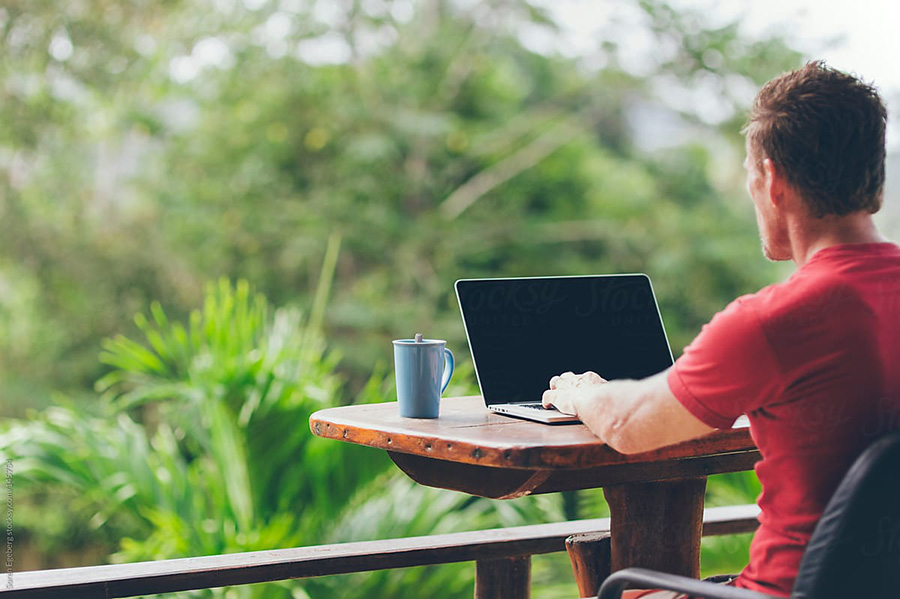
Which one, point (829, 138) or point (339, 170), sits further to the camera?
point (339, 170)

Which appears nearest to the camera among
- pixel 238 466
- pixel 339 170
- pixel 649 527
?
pixel 649 527

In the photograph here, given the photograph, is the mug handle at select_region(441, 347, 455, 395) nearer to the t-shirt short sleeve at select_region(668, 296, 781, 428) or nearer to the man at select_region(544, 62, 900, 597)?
the man at select_region(544, 62, 900, 597)

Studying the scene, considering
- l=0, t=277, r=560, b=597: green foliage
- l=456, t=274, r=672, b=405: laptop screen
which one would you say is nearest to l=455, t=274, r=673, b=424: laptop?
l=456, t=274, r=672, b=405: laptop screen

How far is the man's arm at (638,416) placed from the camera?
3.58ft

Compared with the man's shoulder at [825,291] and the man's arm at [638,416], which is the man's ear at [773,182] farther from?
the man's arm at [638,416]

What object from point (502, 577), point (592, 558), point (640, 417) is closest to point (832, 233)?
point (640, 417)

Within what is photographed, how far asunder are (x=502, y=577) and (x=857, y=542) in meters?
0.96

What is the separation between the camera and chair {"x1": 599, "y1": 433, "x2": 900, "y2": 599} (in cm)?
91

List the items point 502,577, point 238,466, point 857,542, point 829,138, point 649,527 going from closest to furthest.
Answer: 1. point 857,542
2. point 829,138
3. point 649,527
4. point 502,577
5. point 238,466

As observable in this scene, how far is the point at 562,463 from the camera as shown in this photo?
1.18 m

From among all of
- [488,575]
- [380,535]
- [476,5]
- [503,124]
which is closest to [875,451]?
[488,575]

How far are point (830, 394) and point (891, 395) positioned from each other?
0.06 metres

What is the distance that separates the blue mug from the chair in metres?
0.52

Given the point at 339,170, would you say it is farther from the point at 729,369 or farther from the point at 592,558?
the point at 729,369
